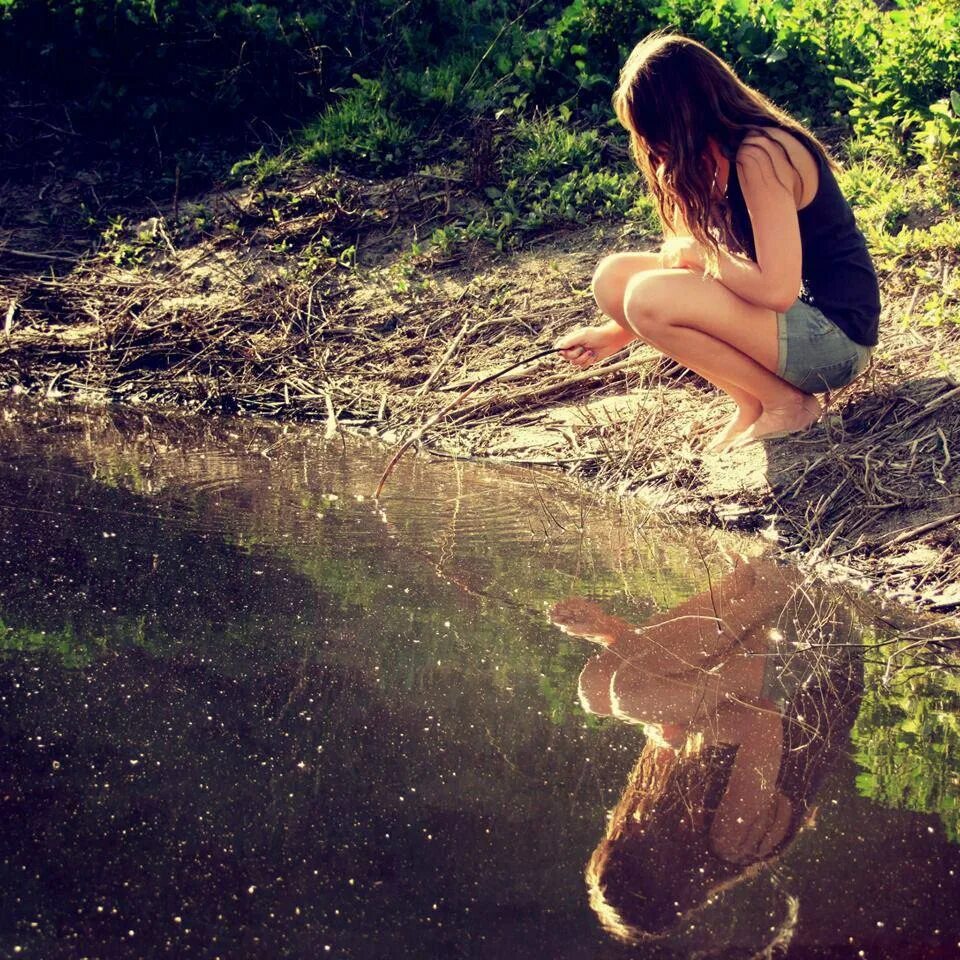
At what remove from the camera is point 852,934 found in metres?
2.19

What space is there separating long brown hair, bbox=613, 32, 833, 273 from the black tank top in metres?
0.20

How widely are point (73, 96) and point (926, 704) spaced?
655cm

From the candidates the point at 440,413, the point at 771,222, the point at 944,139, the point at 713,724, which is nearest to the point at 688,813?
the point at 713,724

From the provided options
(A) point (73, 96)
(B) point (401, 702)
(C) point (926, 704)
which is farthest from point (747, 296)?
(A) point (73, 96)

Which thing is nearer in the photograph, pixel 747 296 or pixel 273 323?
pixel 747 296

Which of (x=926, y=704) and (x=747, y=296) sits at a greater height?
(x=747, y=296)

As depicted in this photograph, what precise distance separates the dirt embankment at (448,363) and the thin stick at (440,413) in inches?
6.8

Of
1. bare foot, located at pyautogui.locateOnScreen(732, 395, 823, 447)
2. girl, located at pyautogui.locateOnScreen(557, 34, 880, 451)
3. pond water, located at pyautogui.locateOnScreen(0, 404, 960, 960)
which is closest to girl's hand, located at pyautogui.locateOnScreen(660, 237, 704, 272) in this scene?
girl, located at pyautogui.locateOnScreen(557, 34, 880, 451)

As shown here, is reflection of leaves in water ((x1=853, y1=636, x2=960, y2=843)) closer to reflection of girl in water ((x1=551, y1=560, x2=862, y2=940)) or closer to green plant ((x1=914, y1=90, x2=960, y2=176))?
reflection of girl in water ((x1=551, y1=560, x2=862, y2=940))

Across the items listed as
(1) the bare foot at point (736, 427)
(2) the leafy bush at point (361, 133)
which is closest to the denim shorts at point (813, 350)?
(1) the bare foot at point (736, 427)

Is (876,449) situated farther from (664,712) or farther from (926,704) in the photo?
(664,712)

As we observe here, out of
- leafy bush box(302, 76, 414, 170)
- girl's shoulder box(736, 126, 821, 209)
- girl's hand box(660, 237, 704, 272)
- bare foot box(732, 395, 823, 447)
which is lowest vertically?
bare foot box(732, 395, 823, 447)

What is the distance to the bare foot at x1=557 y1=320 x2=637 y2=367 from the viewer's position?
4.48m

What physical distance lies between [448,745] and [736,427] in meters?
2.24
